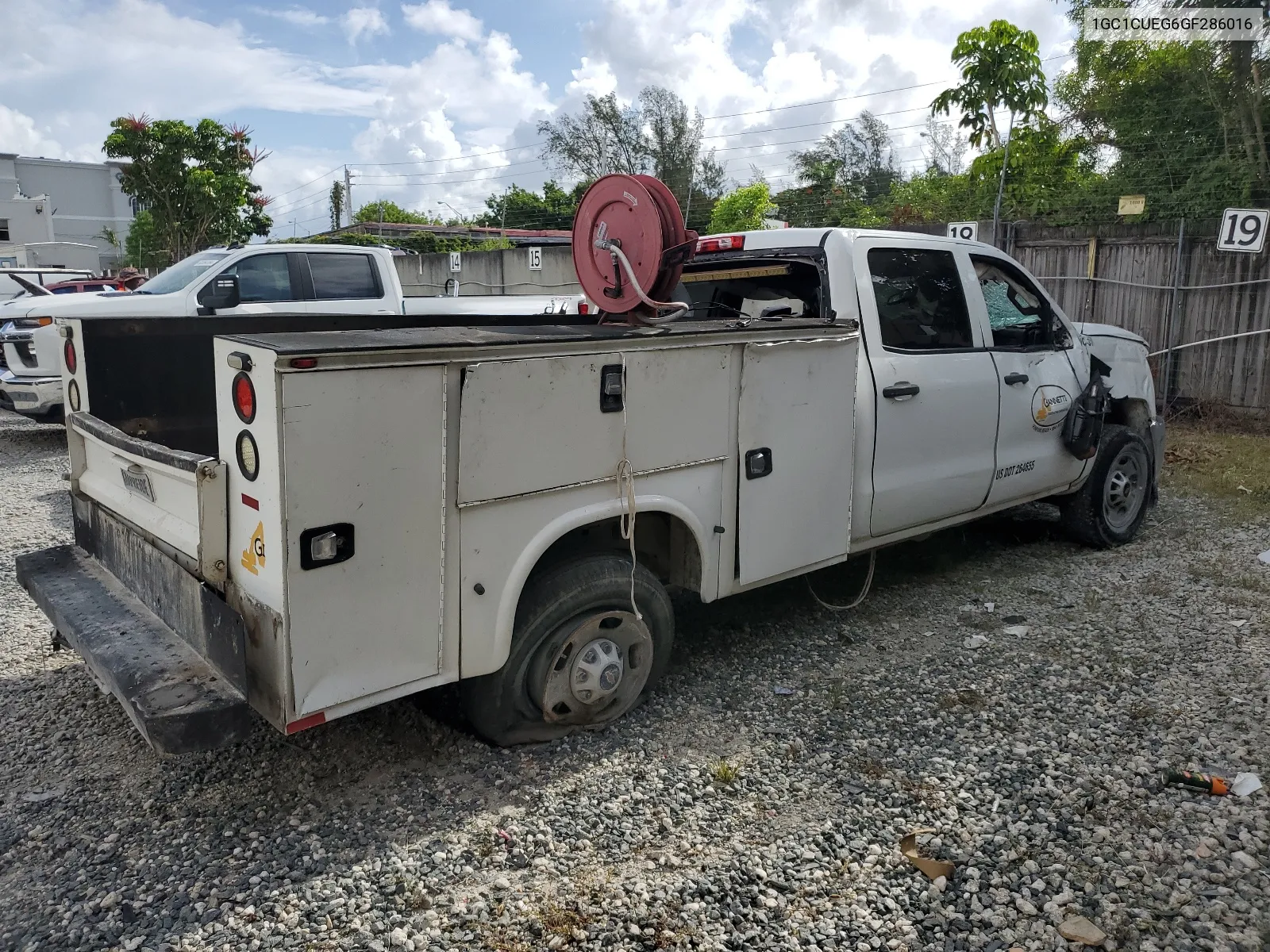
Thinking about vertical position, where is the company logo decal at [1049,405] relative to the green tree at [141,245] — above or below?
below

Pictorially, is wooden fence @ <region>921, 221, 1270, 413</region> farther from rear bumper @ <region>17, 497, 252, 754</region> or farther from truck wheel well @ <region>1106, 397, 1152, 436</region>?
rear bumper @ <region>17, 497, 252, 754</region>

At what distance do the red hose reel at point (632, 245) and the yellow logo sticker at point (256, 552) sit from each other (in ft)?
6.33

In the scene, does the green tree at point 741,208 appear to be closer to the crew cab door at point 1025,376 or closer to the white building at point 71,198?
the crew cab door at point 1025,376

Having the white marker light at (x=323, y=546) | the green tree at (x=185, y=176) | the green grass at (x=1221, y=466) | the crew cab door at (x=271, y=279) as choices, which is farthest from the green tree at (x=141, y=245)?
the white marker light at (x=323, y=546)

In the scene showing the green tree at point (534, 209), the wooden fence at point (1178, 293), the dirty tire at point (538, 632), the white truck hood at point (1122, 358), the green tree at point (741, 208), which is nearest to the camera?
the dirty tire at point (538, 632)

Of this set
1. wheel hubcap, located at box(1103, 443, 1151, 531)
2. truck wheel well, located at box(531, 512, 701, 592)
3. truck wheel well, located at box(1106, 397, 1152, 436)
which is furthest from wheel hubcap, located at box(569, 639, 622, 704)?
truck wheel well, located at box(1106, 397, 1152, 436)

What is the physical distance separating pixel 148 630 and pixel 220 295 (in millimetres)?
5497

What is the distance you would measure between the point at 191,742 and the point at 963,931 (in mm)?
2252

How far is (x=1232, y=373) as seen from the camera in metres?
10.8

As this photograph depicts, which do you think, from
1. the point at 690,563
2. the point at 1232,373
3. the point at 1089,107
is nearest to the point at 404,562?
the point at 690,563

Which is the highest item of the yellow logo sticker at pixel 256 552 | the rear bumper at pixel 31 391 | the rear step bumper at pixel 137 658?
the yellow logo sticker at pixel 256 552

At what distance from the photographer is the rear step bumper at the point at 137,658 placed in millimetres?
2781

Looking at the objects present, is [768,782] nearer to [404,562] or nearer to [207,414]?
[404,562]

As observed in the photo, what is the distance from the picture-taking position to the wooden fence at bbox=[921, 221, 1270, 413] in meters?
10.6
